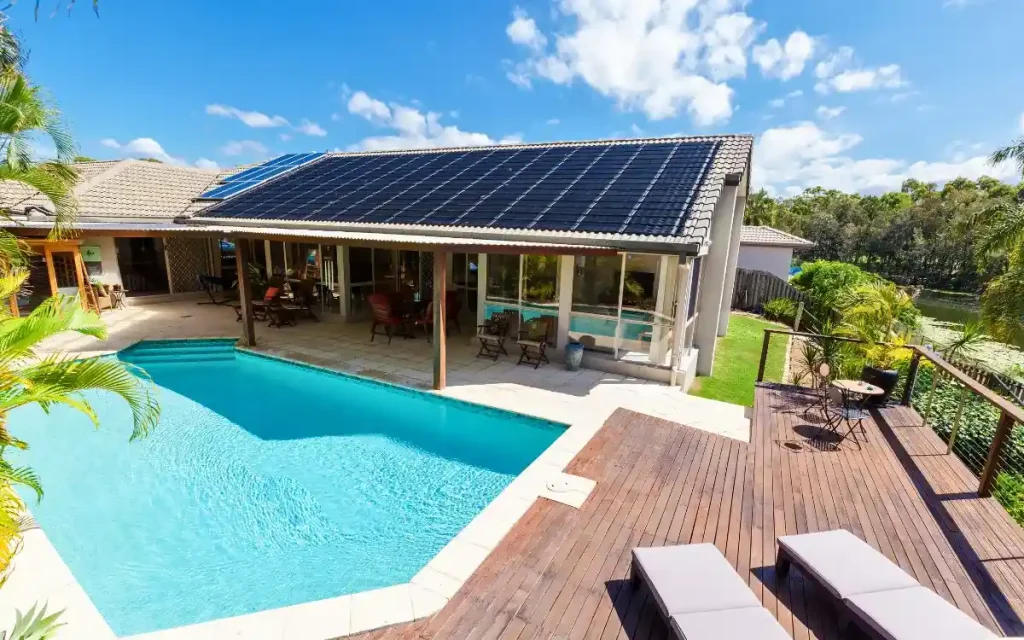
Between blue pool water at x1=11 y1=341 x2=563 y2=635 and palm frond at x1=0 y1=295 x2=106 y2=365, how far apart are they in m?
2.86

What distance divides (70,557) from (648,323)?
1045cm

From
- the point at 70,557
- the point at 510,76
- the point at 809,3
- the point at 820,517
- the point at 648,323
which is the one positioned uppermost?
the point at 510,76

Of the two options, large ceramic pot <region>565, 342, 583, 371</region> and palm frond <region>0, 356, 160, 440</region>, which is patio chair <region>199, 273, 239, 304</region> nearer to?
large ceramic pot <region>565, 342, 583, 371</region>

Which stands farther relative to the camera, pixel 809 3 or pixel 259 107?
pixel 259 107

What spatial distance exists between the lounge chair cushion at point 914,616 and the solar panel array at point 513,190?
22.8 feet

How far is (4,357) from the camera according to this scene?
143 inches

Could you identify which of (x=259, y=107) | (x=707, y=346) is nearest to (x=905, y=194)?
(x=707, y=346)

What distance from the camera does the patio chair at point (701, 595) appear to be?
3.31 metres

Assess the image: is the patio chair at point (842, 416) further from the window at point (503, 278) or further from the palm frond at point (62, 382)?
the palm frond at point (62, 382)

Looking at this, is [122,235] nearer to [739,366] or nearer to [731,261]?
[739,366]

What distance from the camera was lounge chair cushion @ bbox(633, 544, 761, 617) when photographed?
3551 mm

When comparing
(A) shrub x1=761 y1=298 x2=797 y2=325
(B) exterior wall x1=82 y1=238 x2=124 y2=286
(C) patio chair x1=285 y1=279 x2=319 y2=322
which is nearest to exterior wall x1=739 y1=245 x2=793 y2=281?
(A) shrub x1=761 y1=298 x2=797 y2=325

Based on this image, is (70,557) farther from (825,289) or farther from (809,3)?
(825,289)

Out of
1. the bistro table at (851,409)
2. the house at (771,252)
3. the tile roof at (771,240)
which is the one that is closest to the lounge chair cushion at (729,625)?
the bistro table at (851,409)
